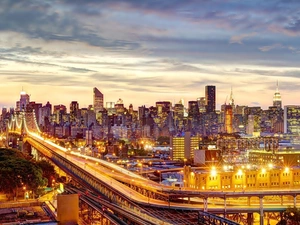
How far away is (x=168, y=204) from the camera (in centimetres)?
3662

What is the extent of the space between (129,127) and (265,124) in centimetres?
5352

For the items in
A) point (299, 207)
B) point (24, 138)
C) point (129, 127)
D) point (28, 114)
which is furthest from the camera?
point (129, 127)

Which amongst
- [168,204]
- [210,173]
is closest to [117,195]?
[168,204]

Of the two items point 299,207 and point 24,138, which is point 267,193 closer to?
point 299,207

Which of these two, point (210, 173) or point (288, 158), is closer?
point (210, 173)

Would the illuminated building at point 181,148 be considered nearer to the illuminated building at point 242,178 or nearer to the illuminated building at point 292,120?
the illuminated building at point 242,178

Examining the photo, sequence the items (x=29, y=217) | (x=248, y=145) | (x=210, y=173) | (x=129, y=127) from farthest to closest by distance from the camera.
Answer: (x=129, y=127), (x=248, y=145), (x=210, y=173), (x=29, y=217)

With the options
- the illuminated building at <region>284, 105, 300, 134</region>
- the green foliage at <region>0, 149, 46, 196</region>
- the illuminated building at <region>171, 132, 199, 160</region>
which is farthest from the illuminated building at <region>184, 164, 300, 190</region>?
the illuminated building at <region>284, 105, 300, 134</region>

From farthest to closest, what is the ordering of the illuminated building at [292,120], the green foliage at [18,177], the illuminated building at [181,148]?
the illuminated building at [292,120], the illuminated building at [181,148], the green foliage at [18,177]

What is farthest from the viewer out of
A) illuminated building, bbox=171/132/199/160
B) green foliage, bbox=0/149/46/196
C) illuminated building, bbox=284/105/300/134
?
illuminated building, bbox=284/105/300/134

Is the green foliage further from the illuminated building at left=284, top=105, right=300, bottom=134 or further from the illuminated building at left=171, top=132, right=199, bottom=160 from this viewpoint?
the illuminated building at left=284, top=105, right=300, bottom=134

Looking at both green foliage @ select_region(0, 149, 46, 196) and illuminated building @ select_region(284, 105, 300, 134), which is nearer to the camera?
green foliage @ select_region(0, 149, 46, 196)

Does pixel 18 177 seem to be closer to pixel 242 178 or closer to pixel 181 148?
pixel 242 178

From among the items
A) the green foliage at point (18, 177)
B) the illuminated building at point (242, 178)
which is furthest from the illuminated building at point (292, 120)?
the green foliage at point (18, 177)
